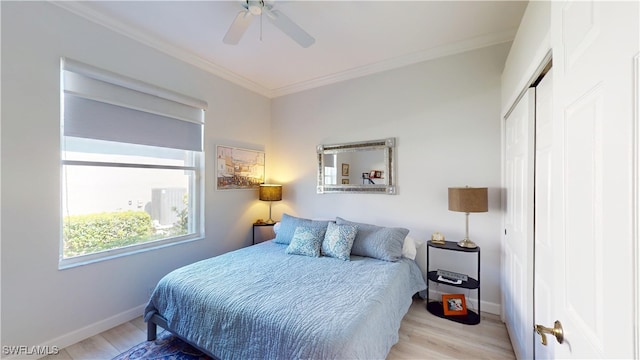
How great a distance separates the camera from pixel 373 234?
2.55m

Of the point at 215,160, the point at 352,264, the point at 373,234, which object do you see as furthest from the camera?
the point at 215,160

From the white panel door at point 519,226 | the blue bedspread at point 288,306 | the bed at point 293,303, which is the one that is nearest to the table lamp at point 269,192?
the bed at point 293,303

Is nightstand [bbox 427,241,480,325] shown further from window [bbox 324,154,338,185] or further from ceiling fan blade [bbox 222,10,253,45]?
ceiling fan blade [bbox 222,10,253,45]

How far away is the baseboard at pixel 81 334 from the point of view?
6.05 ft

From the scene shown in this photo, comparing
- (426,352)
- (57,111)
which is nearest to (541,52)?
(426,352)

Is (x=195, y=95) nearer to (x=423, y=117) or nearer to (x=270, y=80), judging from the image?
(x=270, y=80)

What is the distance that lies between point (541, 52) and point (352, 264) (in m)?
1.93

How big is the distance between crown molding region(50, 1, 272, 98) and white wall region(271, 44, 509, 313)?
958 mm

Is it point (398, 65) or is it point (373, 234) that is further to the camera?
point (398, 65)

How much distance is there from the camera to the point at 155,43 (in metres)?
2.53

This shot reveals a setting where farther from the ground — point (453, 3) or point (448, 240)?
point (453, 3)

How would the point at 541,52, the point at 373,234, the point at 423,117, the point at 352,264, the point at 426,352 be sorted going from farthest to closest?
the point at 423,117 < the point at 373,234 < the point at 352,264 < the point at 426,352 < the point at 541,52

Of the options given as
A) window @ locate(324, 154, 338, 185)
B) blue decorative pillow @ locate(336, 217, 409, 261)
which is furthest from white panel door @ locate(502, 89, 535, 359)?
window @ locate(324, 154, 338, 185)

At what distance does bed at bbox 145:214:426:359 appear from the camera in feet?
4.49
